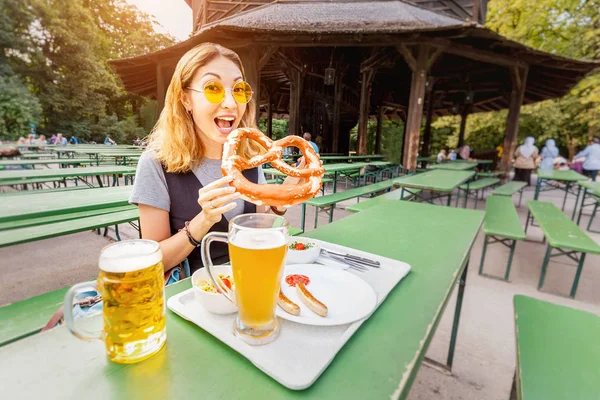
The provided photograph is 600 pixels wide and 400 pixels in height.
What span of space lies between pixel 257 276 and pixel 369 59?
10.3 metres

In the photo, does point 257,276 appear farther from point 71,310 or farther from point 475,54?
point 475,54

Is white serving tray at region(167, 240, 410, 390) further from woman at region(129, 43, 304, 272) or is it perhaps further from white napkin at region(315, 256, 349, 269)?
woman at region(129, 43, 304, 272)

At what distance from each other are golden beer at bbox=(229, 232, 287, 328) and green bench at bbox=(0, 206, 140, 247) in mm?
1956

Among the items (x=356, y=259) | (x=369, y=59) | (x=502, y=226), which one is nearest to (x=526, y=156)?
(x=369, y=59)

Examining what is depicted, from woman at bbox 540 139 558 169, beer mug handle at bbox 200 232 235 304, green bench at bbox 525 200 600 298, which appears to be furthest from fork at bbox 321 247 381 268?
woman at bbox 540 139 558 169

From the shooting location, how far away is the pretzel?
0.76 meters

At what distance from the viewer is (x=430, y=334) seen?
74 cm

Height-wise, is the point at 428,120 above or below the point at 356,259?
above

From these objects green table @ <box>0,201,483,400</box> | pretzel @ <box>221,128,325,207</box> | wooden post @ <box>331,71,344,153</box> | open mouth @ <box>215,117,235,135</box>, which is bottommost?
green table @ <box>0,201,483,400</box>

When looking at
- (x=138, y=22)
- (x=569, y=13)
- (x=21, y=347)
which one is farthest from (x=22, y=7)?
A: (x=569, y=13)

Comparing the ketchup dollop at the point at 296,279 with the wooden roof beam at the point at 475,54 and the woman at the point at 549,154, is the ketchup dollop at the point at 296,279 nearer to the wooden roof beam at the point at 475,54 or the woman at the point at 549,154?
the wooden roof beam at the point at 475,54

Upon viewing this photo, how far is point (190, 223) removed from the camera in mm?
1082

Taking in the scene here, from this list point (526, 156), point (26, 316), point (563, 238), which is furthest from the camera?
point (526, 156)

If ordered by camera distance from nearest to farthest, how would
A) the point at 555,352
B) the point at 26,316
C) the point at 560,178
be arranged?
the point at 555,352
the point at 26,316
the point at 560,178
